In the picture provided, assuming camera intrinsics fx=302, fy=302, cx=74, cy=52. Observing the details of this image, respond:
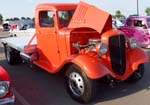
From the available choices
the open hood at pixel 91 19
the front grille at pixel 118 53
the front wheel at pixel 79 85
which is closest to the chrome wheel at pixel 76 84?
the front wheel at pixel 79 85

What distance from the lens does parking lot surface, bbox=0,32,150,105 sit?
625cm

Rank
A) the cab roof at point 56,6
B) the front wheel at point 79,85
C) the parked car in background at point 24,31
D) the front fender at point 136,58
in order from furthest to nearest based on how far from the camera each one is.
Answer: the parked car in background at point 24,31, the cab roof at point 56,6, the front fender at point 136,58, the front wheel at point 79,85

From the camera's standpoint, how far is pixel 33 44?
8.94 metres

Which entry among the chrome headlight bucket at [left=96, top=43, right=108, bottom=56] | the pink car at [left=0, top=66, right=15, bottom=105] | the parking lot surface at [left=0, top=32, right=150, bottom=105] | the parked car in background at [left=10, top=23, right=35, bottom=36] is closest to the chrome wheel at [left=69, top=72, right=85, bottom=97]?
the parking lot surface at [left=0, top=32, right=150, bottom=105]

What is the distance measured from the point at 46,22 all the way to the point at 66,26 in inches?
27.1

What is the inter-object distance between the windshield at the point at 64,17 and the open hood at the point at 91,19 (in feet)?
0.93

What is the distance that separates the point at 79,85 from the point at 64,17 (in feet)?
7.04

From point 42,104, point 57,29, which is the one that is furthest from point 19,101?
point 57,29

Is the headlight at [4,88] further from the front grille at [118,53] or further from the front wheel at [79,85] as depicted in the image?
the front grille at [118,53]

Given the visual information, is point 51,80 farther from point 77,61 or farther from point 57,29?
point 77,61

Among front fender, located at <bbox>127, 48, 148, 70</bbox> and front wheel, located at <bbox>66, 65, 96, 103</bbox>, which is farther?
front fender, located at <bbox>127, 48, 148, 70</bbox>

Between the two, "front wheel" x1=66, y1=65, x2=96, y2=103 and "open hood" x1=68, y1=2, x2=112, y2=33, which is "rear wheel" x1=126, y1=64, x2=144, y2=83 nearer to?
"open hood" x1=68, y1=2, x2=112, y2=33

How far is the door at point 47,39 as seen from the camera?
24.6ft

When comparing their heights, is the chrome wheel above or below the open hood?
below
